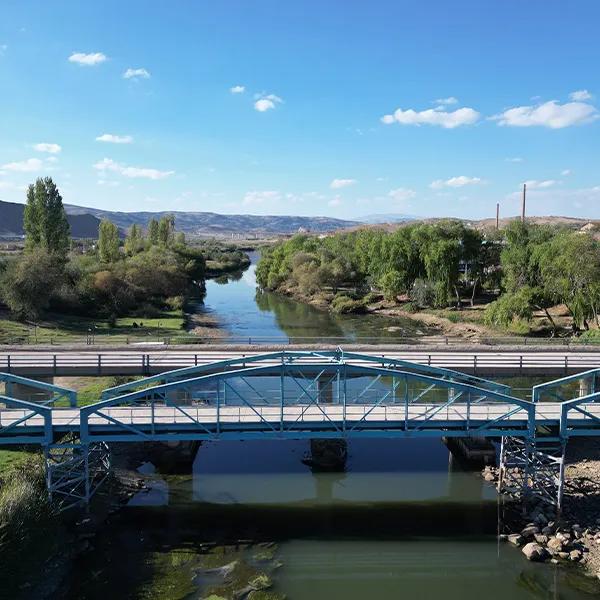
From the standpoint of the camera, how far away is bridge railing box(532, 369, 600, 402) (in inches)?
953

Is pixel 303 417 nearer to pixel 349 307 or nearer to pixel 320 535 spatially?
pixel 320 535

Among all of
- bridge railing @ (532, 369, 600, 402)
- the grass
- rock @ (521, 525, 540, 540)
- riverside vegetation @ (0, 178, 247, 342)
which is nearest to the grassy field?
riverside vegetation @ (0, 178, 247, 342)

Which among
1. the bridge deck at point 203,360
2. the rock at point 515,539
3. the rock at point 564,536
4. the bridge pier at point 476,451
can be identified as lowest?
the rock at point 515,539

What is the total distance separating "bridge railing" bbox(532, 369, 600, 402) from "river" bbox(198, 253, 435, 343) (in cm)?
1567

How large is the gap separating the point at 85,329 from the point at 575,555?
44065mm

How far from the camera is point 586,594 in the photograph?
1783 cm

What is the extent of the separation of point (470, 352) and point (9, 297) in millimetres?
39182

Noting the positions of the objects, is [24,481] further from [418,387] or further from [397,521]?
[418,387]

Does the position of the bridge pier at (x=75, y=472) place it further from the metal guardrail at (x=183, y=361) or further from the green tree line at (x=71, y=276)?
the green tree line at (x=71, y=276)

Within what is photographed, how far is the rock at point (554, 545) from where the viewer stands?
65.3 feet

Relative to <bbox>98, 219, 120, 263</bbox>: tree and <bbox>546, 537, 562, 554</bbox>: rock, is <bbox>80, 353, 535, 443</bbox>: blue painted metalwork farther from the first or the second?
<bbox>98, 219, 120, 263</bbox>: tree

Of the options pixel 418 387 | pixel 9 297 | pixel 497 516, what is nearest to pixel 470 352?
pixel 418 387

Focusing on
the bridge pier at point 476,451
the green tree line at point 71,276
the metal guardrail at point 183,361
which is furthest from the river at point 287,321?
the bridge pier at point 476,451

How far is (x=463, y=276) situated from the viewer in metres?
76.8
